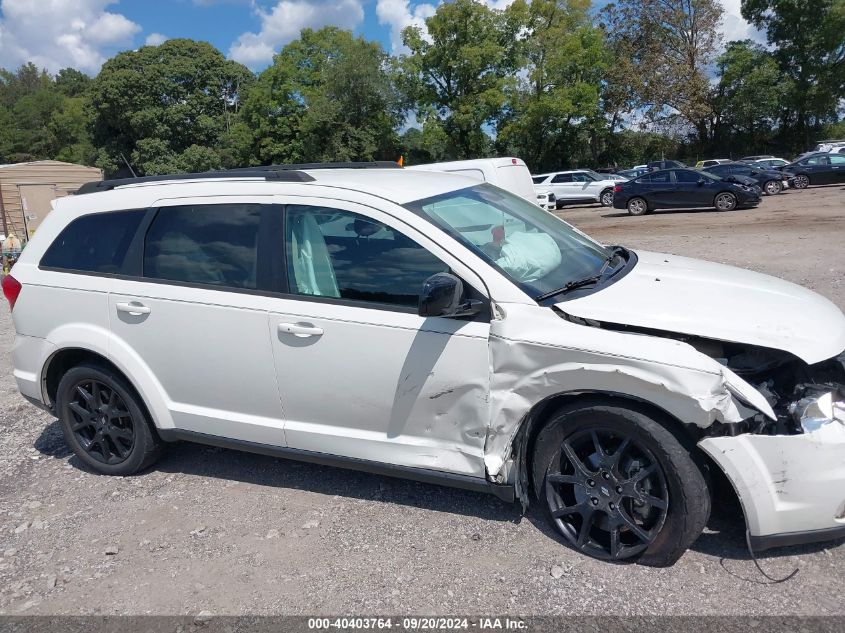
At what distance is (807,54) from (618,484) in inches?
2002

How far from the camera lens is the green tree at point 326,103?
47656 millimetres

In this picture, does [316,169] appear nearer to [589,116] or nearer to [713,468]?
[713,468]

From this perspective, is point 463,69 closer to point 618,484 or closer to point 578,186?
point 578,186

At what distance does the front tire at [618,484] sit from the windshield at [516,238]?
0.69m

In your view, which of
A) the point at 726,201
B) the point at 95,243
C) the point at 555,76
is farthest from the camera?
the point at 555,76

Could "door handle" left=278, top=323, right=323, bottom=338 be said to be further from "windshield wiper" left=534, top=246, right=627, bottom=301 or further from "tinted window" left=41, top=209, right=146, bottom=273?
"tinted window" left=41, top=209, right=146, bottom=273

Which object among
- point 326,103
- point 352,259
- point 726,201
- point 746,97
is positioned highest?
point 326,103

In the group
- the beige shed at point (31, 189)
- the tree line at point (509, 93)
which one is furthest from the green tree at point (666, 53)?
the beige shed at point (31, 189)

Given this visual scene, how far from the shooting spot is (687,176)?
2338 centimetres

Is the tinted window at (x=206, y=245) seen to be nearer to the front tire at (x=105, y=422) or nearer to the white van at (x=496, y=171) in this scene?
the front tire at (x=105, y=422)

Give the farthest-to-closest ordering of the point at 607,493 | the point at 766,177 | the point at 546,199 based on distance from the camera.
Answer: the point at 766,177
the point at 546,199
the point at 607,493

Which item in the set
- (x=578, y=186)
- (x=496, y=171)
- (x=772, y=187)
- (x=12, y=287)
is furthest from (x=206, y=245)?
(x=772, y=187)

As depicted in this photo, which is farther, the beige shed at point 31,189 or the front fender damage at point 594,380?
the beige shed at point 31,189

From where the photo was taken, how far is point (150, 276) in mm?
4262
